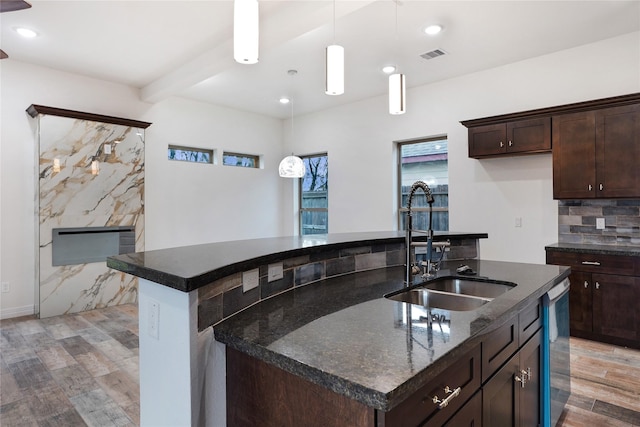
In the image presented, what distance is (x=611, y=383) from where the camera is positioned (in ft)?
8.91

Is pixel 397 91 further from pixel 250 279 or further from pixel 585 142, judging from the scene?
pixel 585 142

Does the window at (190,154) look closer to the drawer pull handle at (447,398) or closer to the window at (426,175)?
the window at (426,175)

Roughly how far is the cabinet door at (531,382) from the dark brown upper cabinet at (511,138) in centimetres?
272

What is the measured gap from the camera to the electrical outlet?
4.07 feet

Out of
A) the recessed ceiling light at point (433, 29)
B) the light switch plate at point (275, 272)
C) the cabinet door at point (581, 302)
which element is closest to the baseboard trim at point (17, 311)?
the light switch plate at point (275, 272)

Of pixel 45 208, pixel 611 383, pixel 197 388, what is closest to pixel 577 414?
pixel 611 383

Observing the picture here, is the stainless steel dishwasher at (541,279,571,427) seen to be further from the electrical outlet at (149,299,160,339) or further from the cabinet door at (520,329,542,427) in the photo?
the electrical outlet at (149,299,160,339)

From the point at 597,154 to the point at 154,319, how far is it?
4.10 m

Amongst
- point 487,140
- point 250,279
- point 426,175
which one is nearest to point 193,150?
point 426,175

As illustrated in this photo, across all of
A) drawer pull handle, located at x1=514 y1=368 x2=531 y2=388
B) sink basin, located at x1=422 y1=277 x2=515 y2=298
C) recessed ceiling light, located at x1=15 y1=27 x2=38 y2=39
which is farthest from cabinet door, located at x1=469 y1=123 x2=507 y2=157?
recessed ceiling light, located at x1=15 y1=27 x2=38 y2=39

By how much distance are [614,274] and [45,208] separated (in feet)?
19.8

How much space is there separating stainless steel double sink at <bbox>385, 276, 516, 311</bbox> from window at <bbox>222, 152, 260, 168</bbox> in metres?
5.01

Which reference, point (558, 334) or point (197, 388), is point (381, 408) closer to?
point (197, 388)

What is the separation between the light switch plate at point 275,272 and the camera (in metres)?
1.57
